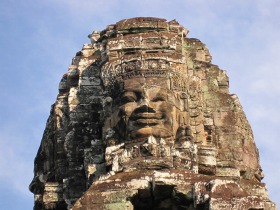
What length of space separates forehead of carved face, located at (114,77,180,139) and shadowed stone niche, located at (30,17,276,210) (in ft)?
0.08

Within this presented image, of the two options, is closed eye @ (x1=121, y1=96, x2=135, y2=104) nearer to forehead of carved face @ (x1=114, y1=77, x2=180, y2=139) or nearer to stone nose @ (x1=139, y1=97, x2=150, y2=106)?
forehead of carved face @ (x1=114, y1=77, x2=180, y2=139)

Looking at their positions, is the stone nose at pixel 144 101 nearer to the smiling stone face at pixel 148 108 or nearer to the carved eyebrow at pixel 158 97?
the smiling stone face at pixel 148 108

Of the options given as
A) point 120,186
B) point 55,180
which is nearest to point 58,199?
point 55,180

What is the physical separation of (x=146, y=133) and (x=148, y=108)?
0.64 metres

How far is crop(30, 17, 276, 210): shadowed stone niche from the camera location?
2773 cm

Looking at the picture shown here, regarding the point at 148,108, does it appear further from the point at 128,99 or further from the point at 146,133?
the point at 128,99

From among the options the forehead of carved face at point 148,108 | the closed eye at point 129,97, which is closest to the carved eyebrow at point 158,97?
the forehead of carved face at point 148,108

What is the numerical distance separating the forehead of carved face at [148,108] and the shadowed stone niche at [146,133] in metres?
0.02

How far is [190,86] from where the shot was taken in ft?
104

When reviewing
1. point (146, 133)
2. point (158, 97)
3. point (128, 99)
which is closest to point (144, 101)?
point (158, 97)

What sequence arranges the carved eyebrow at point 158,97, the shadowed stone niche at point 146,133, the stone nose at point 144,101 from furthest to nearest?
the carved eyebrow at point 158,97
the stone nose at point 144,101
the shadowed stone niche at point 146,133

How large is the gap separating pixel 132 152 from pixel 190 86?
359 centimetres

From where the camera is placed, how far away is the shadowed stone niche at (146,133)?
2773cm

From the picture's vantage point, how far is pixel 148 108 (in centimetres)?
2931
